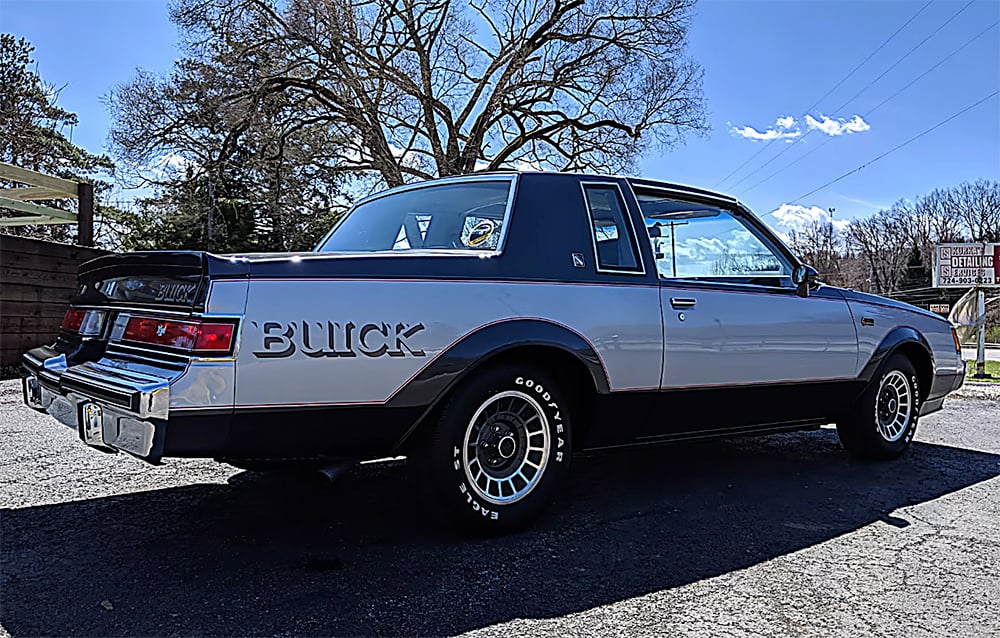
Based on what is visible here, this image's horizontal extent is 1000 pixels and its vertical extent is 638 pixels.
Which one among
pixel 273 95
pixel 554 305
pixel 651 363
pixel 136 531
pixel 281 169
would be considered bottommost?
pixel 136 531

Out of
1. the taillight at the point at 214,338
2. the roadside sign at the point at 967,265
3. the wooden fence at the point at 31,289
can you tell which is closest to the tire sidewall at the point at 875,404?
the taillight at the point at 214,338

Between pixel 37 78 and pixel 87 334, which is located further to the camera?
pixel 37 78

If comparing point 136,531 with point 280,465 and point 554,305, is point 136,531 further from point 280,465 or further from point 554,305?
point 554,305

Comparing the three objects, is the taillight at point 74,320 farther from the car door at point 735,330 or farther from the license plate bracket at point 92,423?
the car door at point 735,330

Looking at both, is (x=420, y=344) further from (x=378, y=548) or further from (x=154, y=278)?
(x=154, y=278)

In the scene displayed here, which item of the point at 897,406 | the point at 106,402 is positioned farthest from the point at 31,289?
the point at 897,406

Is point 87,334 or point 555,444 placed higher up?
point 87,334

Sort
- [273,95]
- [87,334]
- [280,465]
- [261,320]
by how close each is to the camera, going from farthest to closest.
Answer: [273,95] < [87,334] < [280,465] < [261,320]

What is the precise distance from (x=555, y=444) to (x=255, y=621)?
1.53m

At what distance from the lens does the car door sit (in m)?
4.11

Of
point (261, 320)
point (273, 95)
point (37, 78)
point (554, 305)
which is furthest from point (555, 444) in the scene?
point (37, 78)

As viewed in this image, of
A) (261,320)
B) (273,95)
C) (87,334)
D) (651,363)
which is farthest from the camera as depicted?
(273,95)

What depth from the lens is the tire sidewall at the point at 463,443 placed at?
3.30 metres

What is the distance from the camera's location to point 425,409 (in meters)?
3.23
